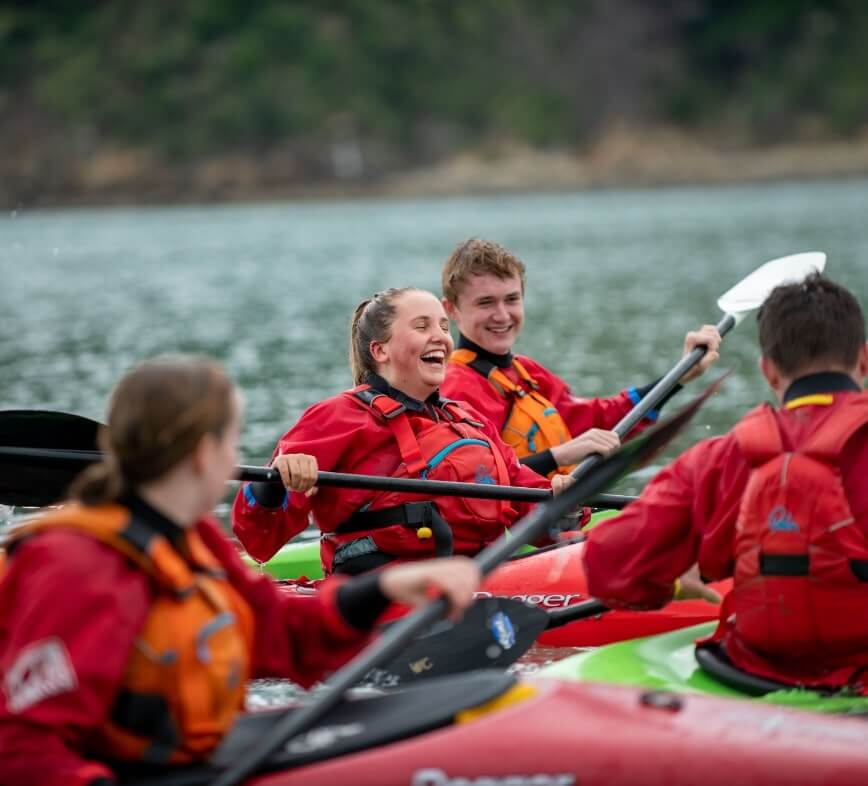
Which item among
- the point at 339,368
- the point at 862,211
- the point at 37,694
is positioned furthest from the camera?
the point at 862,211

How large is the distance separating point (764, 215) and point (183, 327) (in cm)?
2046

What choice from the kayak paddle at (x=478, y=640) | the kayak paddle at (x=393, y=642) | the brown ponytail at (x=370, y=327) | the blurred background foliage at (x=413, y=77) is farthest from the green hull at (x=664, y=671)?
the blurred background foliage at (x=413, y=77)

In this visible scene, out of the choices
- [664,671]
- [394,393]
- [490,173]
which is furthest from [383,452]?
[490,173]

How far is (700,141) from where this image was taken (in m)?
59.0

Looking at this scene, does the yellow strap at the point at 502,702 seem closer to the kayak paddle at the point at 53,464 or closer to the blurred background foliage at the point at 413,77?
the kayak paddle at the point at 53,464

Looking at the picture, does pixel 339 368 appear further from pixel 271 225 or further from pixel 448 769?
pixel 271 225

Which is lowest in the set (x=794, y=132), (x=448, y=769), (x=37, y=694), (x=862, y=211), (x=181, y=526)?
(x=448, y=769)

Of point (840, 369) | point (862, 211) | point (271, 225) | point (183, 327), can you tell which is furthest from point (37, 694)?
point (271, 225)

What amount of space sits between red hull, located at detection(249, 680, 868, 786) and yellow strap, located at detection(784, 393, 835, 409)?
71 cm

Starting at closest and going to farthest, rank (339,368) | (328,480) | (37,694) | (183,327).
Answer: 1. (37,694)
2. (328,480)
3. (339,368)
4. (183,327)

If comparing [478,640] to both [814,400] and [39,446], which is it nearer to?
[814,400]

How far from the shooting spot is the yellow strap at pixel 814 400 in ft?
11.1

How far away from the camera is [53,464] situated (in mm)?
5023

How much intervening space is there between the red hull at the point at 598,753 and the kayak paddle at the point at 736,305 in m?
2.90
